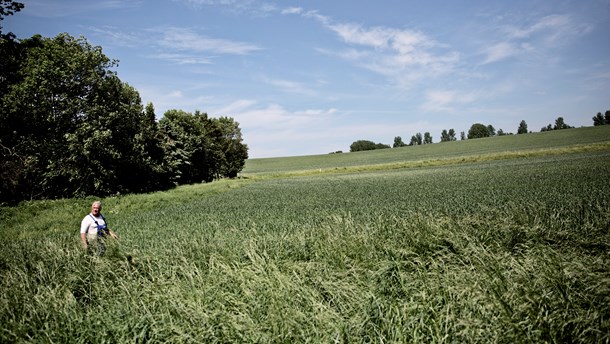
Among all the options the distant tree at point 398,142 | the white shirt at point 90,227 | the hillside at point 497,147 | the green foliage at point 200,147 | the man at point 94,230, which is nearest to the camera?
the man at point 94,230

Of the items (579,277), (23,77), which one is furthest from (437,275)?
(23,77)

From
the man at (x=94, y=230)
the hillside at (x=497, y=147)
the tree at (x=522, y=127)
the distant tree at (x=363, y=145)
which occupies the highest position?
the tree at (x=522, y=127)

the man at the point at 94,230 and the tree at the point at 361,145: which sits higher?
the tree at the point at 361,145

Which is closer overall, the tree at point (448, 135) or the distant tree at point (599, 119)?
the distant tree at point (599, 119)

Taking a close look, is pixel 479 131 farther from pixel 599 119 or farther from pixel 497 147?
pixel 497 147

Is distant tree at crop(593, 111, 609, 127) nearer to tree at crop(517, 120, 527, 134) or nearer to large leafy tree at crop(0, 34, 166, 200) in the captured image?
tree at crop(517, 120, 527, 134)

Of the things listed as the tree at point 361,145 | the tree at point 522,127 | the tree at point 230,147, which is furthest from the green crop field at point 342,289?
the tree at point 522,127

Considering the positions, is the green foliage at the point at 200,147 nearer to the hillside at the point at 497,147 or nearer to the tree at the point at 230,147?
the tree at the point at 230,147

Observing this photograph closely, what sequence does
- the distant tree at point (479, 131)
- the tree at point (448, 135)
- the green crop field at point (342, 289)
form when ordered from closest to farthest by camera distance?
the green crop field at point (342, 289)
the distant tree at point (479, 131)
the tree at point (448, 135)

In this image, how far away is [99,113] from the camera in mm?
27453

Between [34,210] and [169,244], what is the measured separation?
1781cm

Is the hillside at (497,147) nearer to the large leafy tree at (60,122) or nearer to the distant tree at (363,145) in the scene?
the large leafy tree at (60,122)

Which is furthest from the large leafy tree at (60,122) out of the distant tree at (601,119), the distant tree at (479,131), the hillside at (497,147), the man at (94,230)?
the distant tree at (601,119)

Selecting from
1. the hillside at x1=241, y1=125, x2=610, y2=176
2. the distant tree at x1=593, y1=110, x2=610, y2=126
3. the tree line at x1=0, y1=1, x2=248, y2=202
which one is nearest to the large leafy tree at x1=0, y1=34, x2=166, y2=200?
the tree line at x1=0, y1=1, x2=248, y2=202
